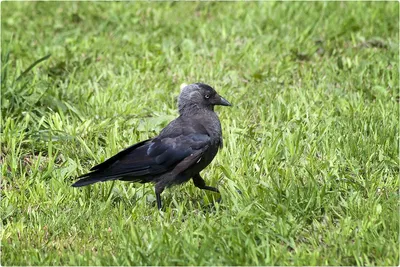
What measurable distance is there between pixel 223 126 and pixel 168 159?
130 centimetres

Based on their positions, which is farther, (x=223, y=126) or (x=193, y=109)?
(x=223, y=126)

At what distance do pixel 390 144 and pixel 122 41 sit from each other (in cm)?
434

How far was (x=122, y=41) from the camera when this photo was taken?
931 centimetres

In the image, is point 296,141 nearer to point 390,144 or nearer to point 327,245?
point 390,144

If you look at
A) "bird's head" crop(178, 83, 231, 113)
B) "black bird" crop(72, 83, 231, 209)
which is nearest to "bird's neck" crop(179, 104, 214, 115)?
"bird's head" crop(178, 83, 231, 113)

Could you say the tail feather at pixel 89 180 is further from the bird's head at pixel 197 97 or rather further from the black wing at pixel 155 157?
the bird's head at pixel 197 97

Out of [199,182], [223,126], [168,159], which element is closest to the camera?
[168,159]

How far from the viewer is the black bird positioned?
5440mm

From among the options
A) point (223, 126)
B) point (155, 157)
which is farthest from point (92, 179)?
point (223, 126)

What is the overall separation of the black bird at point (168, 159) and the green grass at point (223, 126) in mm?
184

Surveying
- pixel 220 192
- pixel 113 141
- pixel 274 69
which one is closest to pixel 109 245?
pixel 220 192

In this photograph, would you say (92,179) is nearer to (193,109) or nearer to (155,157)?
(155,157)

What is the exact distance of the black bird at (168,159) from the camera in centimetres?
544

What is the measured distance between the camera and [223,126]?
675 cm
